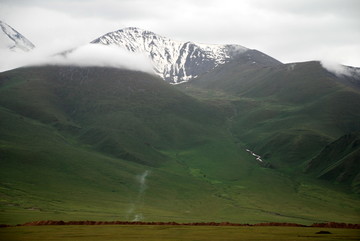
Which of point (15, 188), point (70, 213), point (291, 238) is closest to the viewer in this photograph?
point (291, 238)

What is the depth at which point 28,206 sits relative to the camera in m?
152

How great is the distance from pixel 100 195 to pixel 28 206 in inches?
1765

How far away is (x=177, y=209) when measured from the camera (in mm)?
173500

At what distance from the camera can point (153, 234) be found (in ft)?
304

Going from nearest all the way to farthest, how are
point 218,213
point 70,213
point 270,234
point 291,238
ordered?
point 291,238
point 270,234
point 70,213
point 218,213

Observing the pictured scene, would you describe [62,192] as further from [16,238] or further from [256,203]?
[16,238]

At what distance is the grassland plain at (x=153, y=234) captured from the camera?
84688mm

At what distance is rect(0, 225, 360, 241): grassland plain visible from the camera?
278 ft

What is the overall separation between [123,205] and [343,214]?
79706 millimetres

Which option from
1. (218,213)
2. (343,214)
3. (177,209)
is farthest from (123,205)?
(343,214)

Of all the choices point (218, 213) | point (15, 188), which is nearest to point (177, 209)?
point (218, 213)

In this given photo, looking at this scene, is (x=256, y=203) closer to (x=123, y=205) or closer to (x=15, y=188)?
(x=123, y=205)

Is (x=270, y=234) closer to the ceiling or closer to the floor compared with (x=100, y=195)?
closer to the ceiling

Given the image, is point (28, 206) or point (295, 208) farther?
point (295, 208)
